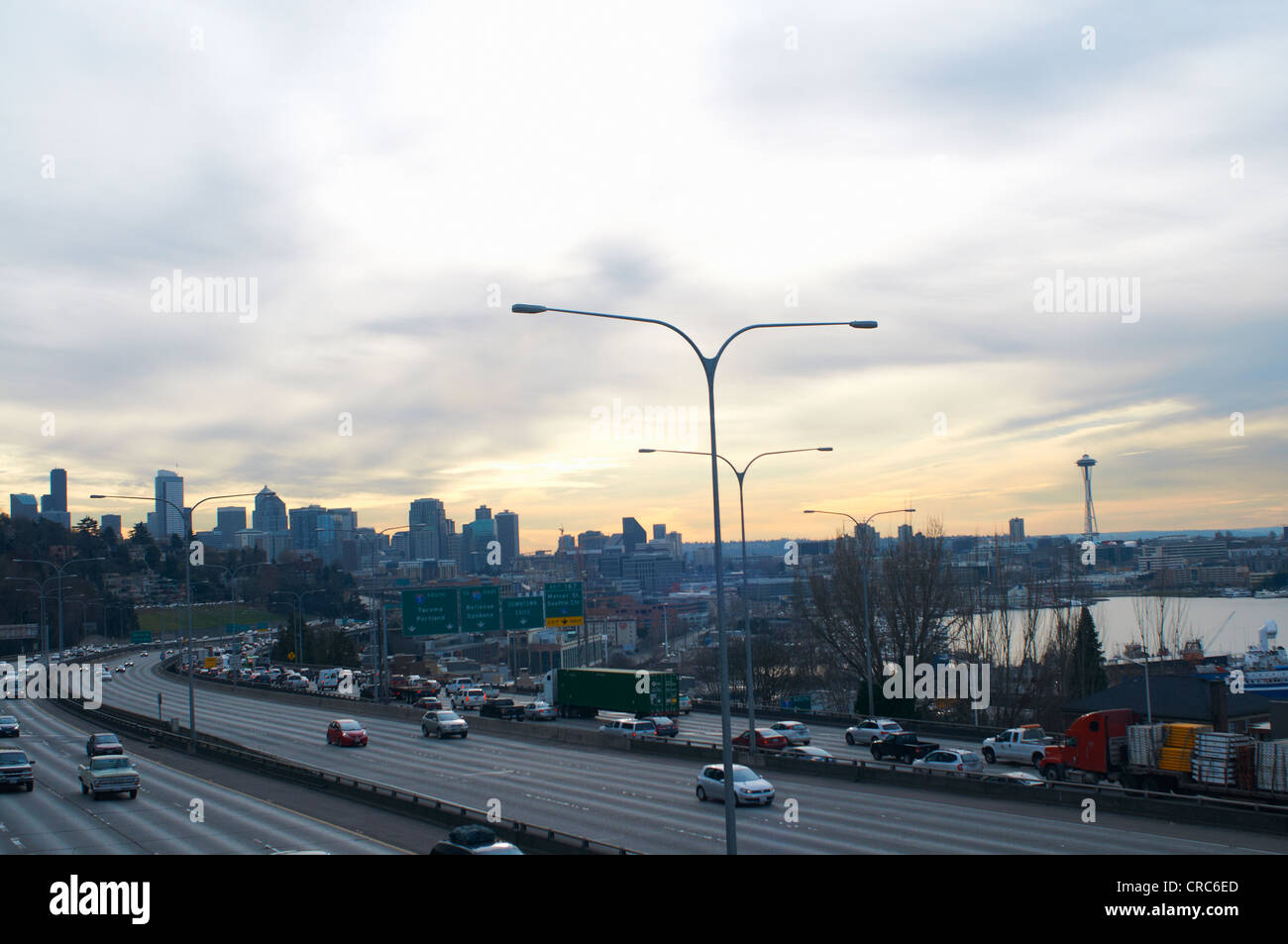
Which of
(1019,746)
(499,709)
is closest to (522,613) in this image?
(499,709)

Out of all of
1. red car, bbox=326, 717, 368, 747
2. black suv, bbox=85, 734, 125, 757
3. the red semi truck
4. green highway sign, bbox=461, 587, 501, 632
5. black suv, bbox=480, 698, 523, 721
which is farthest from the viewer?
green highway sign, bbox=461, 587, 501, 632

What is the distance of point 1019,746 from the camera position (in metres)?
38.3

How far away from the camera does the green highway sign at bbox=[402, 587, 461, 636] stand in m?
59.4

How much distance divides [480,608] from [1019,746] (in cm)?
3346

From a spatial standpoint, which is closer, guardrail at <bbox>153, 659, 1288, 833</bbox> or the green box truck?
guardrail at <bbox>153, 659, 1288, 833</bbox>

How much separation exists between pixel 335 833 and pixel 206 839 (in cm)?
285

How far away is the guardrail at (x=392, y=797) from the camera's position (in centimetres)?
2052

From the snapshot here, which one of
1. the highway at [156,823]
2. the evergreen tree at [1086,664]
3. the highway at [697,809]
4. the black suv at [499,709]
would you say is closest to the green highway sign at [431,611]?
the black suv at [499,709]

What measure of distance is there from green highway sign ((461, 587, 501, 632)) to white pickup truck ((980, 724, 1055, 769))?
3089 centimetres

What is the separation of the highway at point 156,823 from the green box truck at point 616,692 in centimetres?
2400

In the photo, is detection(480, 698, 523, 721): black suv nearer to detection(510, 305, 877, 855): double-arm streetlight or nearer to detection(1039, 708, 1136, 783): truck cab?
detection(1039, 708, 1136, 783): truck cab

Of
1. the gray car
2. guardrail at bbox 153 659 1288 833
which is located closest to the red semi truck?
guardrail at bbox 153 659 1288 833

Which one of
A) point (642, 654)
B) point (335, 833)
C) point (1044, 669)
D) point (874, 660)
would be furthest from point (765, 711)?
point (642, 654)

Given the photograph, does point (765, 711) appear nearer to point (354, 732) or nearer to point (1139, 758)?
point (354, 732)
